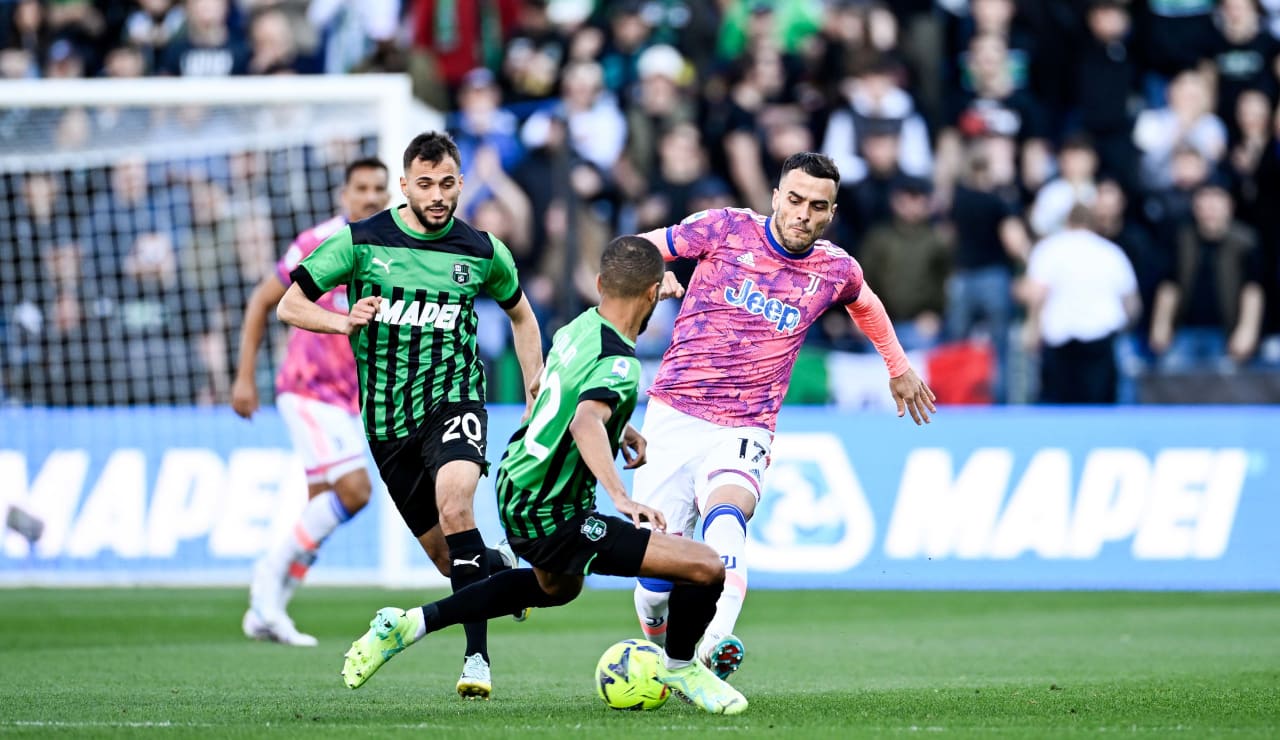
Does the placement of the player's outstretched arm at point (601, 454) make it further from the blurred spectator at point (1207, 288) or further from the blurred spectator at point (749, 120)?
the blurred spectator at point (1207, 288)

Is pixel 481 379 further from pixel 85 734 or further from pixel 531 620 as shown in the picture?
pixel 531 620

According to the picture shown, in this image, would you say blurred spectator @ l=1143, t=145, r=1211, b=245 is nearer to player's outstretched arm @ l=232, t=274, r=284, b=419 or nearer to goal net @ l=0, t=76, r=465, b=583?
goal net @ l=0, t=76, r=465, b=583

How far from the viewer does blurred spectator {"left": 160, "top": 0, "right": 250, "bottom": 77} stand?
18.1 meters

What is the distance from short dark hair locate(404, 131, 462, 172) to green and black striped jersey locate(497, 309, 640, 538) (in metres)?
1.36

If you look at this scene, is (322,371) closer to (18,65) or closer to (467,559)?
(467,559)

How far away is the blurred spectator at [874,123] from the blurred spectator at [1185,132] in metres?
2.19

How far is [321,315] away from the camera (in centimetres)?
786

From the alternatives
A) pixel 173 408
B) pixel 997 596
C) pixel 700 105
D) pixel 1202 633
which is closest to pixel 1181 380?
pixel 997 596

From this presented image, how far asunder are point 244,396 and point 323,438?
0.54 meters

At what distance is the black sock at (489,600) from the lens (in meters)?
7.34

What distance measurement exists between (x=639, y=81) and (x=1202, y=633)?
8.97 metres

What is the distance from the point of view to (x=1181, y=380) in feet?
50.0

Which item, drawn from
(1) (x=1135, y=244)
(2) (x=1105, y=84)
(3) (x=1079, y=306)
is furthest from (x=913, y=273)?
(2) (x=1105, y=84)

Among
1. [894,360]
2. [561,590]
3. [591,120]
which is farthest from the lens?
[591,120]
